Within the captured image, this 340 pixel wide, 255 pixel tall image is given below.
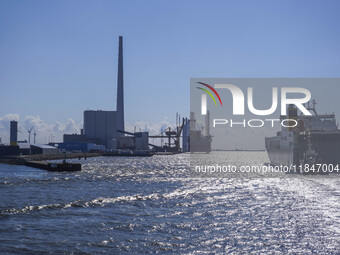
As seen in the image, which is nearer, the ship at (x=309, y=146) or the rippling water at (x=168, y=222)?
the rippling water at (x=168, y=222)

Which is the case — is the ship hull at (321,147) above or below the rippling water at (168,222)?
above

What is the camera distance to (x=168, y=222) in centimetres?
3103

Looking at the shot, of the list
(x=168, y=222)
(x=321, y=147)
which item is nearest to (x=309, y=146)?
(x=321, y=147)

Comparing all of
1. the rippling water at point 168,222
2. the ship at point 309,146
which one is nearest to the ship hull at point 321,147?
the ship at point 309,146

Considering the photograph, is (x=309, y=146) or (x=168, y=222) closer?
(x=168, y=222)

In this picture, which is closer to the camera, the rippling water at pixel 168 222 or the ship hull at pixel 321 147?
the rippling water at pixel 168 222

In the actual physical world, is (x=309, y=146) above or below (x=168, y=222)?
above

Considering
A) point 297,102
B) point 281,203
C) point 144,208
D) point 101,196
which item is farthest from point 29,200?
point 297,102

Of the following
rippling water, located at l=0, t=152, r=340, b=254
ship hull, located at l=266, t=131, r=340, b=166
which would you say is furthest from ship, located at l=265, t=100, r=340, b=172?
rippling water, located at l=0, t=152, r=340, b=254

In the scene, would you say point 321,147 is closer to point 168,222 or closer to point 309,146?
point 309,146

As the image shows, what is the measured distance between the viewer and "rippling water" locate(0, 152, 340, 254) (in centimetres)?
2434

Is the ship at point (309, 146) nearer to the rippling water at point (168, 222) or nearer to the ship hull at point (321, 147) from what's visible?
the ship hull at point (321, 147)

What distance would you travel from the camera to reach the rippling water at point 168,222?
2434 centimetres

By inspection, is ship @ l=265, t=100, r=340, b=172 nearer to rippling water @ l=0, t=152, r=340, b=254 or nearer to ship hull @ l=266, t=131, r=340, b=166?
ship hull @ l=266, t=131, r=340, b=166
